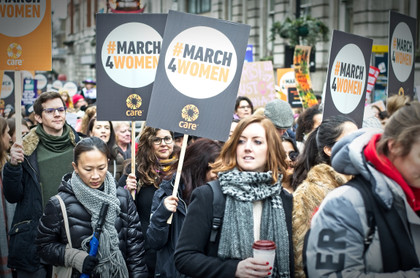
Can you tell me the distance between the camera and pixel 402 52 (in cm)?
599

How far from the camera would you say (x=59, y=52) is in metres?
61.7

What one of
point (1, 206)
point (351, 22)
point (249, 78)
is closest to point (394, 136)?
point (1, 206)

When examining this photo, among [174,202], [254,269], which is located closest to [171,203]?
[174,202]

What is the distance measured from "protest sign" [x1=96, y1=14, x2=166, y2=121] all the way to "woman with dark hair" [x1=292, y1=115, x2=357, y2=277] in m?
1.62

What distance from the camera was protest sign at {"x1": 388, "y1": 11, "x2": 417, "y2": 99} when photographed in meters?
5.73

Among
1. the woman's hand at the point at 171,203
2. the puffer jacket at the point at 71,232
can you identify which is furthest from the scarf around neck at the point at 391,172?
the puffer jacket at the point at 71,232

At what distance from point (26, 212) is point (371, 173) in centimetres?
349

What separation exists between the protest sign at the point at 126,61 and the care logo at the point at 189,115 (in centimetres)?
87

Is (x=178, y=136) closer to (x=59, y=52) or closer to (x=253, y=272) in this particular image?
(x=253, y=272)

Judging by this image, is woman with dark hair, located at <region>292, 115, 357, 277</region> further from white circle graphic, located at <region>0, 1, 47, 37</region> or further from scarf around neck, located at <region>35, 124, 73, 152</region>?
white circle graphic, located at <region>0, 1, 47, 37</region>

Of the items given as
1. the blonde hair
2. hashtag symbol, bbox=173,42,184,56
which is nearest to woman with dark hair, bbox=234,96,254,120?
hashtag symbol, bbox=173,42,184,56

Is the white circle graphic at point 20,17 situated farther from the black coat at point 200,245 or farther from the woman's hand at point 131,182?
the black coat at point 200,245

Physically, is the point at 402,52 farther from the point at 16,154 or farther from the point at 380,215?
the point at 380,215

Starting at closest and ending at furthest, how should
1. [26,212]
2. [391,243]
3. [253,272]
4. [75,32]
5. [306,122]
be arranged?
[391,243] < [253,272] < [26,212] < [306,122] < [75,32]
